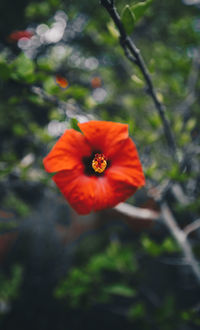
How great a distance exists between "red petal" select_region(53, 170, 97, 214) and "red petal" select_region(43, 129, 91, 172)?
0.03 metres

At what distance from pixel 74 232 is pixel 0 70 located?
487 centimetres

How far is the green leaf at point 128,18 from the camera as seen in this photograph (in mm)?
600

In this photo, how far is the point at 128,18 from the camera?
623mm

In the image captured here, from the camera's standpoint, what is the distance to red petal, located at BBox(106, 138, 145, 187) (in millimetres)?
703

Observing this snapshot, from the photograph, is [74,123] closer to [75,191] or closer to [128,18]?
[75,191]

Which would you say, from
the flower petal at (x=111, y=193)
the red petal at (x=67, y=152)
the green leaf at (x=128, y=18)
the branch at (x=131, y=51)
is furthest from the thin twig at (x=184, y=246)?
the green leaf at (x=128, y=18)

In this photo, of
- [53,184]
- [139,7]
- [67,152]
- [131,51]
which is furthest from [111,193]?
[53,184]

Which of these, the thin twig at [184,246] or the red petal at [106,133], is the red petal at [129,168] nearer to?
the red petal at [106,133]

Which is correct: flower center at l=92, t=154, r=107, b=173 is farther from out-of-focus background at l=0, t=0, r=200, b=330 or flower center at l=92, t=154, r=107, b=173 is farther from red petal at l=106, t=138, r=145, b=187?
out-of-focus background at l=0, t=0, r=200, b=330

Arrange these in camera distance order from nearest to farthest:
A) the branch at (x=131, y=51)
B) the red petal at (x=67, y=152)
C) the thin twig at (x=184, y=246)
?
the branch at (x=131, y=51), the red petal at (x=67, y=152), the thin twig at (x=184, y=246)

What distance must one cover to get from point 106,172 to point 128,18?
0.49 m

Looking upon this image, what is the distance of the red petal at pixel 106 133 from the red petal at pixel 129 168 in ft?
0.08

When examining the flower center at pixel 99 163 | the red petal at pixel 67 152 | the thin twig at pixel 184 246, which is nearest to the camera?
the red petal at pixel 67 152


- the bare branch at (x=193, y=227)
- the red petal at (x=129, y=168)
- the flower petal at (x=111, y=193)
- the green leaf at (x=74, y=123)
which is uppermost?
the green leaf at (x=74, y=123)
